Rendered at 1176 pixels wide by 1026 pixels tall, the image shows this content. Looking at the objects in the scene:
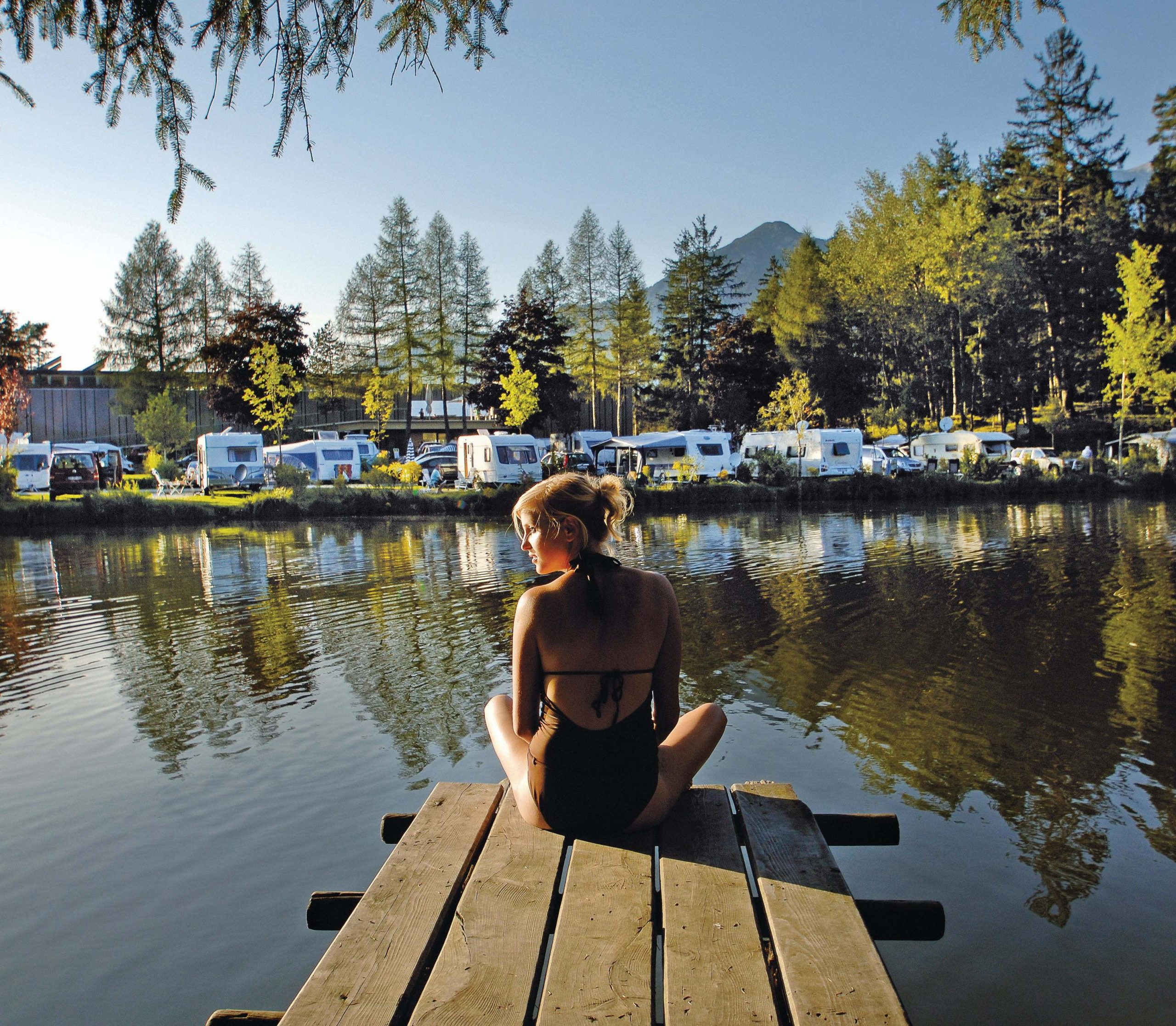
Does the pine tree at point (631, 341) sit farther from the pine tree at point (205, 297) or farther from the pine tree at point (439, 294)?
the pine tree at point (205, 297)

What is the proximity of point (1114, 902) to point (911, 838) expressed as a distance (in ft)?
3.19

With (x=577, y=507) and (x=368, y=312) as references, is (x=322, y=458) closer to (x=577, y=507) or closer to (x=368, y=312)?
(x=368, y=312)

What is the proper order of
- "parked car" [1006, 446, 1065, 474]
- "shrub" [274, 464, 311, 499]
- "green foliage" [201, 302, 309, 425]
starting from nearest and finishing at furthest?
"shrub" [274, 464, 311, 499], "parked car" [1006, 446, 1065, 474], "green foliage" [201, 302, 309, 425]

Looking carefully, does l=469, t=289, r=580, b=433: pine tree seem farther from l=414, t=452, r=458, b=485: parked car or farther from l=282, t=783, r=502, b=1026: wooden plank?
l=282, t=783, r=502, b=1026: wooden plank

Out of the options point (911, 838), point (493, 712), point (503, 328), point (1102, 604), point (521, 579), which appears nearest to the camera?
point (493, 712)

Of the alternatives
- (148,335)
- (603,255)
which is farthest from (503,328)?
(148,335)

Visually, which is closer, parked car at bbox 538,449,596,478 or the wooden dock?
the wooden dock

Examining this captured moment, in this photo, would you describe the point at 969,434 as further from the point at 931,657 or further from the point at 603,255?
the point at 931,657

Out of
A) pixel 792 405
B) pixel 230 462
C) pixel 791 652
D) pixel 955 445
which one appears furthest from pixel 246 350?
pixel 791 652

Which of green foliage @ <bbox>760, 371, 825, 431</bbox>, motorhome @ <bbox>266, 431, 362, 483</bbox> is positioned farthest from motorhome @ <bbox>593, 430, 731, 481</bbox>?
motorhome @ <bbox>266, 431, 362, 483</bbox>

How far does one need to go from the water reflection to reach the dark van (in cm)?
1717

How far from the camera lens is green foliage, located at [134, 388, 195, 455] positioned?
5212 centimetres


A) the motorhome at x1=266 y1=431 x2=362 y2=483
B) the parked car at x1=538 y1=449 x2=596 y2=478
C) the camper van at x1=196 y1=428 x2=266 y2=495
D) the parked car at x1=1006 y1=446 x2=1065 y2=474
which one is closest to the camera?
the parked car at x1=538 y1=449 x2=596 y2=478

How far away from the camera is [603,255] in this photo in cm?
5766
